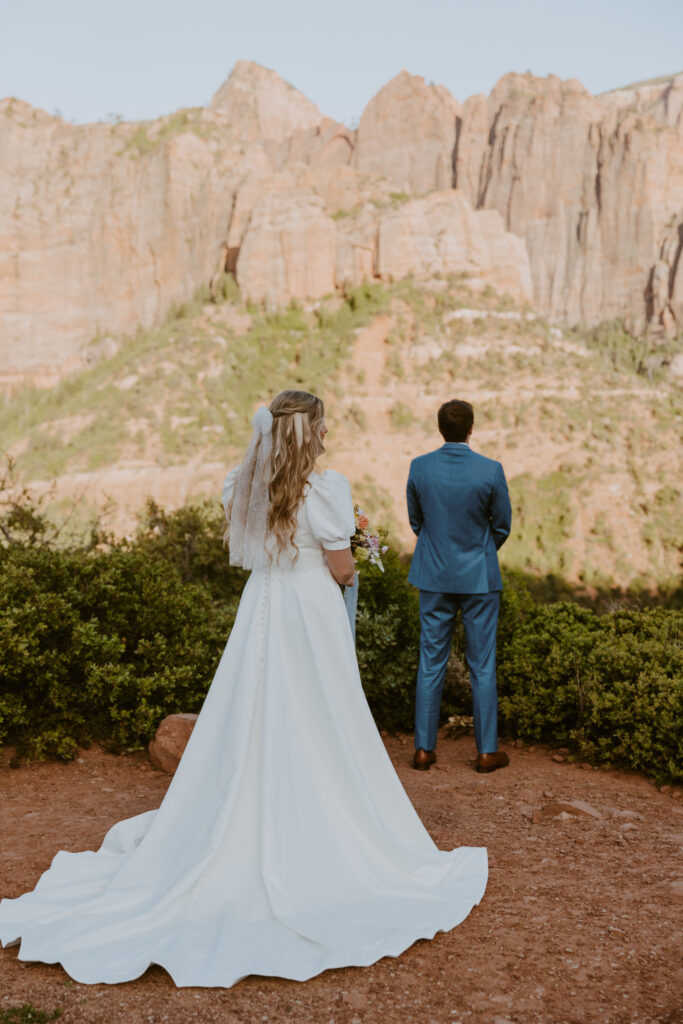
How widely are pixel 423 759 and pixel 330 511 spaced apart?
250 cm

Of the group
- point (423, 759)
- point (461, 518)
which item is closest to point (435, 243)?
point (461, 518)

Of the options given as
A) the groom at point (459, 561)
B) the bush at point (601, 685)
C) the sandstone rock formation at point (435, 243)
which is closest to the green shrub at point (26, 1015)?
the groom at point (459, 561)

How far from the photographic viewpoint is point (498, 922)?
122 inches

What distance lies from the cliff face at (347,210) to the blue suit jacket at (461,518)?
36.9m

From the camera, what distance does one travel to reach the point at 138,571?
20.7 feet

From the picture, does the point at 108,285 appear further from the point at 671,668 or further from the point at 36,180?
the point at 671,668

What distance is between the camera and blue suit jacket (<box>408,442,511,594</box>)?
15.7 feet

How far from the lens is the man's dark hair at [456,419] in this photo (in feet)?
15.5

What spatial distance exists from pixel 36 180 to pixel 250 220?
1704 cm

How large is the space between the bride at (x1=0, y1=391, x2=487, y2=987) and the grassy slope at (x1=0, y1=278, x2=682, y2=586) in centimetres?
2616

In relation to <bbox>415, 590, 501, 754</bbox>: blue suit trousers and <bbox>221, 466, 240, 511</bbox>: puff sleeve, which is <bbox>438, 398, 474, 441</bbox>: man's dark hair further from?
<bbox>221, 466, 240, 511</bbox>: puff sleeve

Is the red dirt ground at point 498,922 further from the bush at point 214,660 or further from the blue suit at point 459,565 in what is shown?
the blue suit at point 459,565

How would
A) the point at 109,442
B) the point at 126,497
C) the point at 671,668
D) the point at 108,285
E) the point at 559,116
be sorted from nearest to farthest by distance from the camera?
the point at 671,668, the point at 126,497, the point at 109,442, the point at 108,285, the point at 559,116

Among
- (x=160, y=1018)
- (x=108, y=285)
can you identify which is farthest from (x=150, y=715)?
(x=108, y=285)
